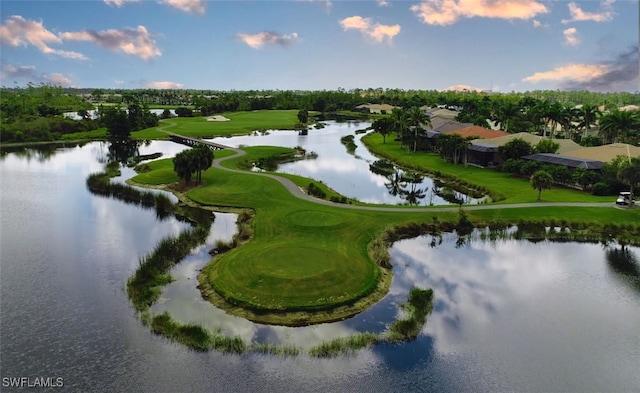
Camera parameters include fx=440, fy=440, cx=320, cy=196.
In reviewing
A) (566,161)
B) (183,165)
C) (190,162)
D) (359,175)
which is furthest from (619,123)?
(183,165)

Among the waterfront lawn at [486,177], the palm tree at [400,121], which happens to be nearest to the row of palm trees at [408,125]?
the palm tree at [400,121]

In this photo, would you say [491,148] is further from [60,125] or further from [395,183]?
[60,125]

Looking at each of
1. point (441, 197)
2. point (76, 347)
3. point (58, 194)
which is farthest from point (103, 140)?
point (76, 347)

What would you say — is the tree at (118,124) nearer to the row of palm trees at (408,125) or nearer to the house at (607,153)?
the row of palm trees at (408,125)

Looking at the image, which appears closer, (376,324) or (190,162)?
(376,324)

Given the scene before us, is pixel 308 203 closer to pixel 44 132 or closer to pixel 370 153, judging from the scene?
pixel 370 153
